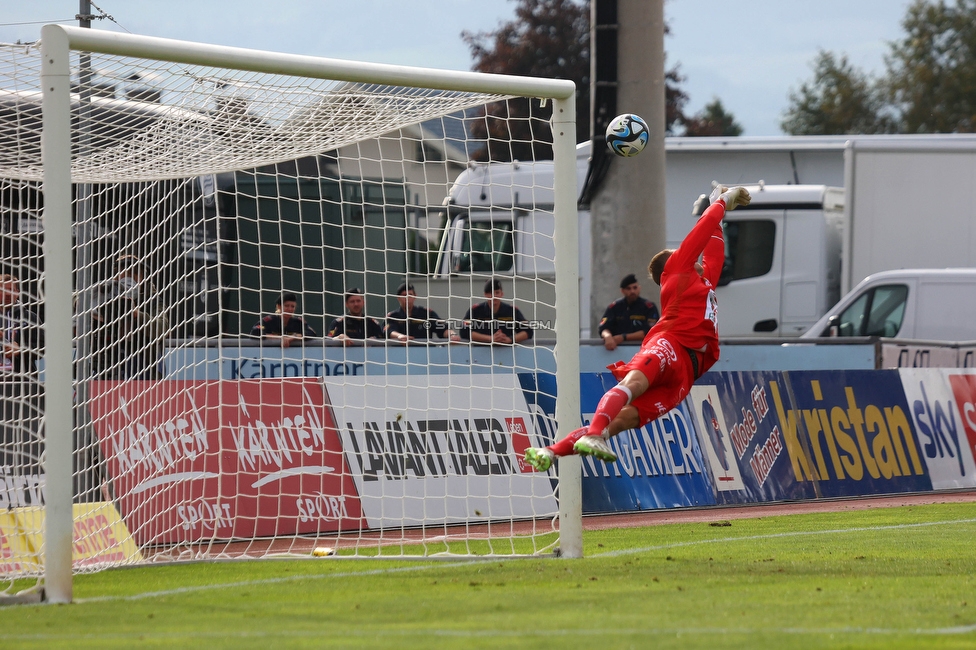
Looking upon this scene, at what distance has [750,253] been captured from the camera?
18.6 meters

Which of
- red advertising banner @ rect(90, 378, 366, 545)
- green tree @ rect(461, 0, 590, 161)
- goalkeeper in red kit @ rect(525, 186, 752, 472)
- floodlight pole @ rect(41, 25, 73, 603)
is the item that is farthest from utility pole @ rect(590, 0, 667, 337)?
green tree @ rect(461, 0, 590, 161)

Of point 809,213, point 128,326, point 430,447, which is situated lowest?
point 430,447

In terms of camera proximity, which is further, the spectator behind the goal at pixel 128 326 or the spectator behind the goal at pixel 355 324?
the spectator behind the goal at pixel 355 324

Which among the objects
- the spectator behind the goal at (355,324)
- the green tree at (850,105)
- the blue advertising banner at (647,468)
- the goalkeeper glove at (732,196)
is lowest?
the blue advertising banner at (647,468)

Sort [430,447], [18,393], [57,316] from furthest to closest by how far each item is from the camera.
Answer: [430,447]
[18,393]
[57,316]

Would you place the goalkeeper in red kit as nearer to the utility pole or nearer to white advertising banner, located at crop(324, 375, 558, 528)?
white advertising banner, located at crop(324, 375, 558, 528)

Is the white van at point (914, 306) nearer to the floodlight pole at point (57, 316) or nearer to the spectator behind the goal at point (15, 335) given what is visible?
the spectator behind the goal at point (15, 335)

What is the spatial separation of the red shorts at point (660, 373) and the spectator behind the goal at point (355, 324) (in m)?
3.90

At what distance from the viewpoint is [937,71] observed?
145 feet

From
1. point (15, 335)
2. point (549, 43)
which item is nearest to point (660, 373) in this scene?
point (15, 335)

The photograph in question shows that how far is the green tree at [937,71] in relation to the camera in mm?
42969

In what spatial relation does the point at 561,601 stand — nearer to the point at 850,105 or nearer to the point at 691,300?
the point at 691,300

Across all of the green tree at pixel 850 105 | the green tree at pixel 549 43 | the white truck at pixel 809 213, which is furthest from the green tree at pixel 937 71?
the white truck at pixel 809 213

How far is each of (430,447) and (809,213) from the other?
10.9 m
